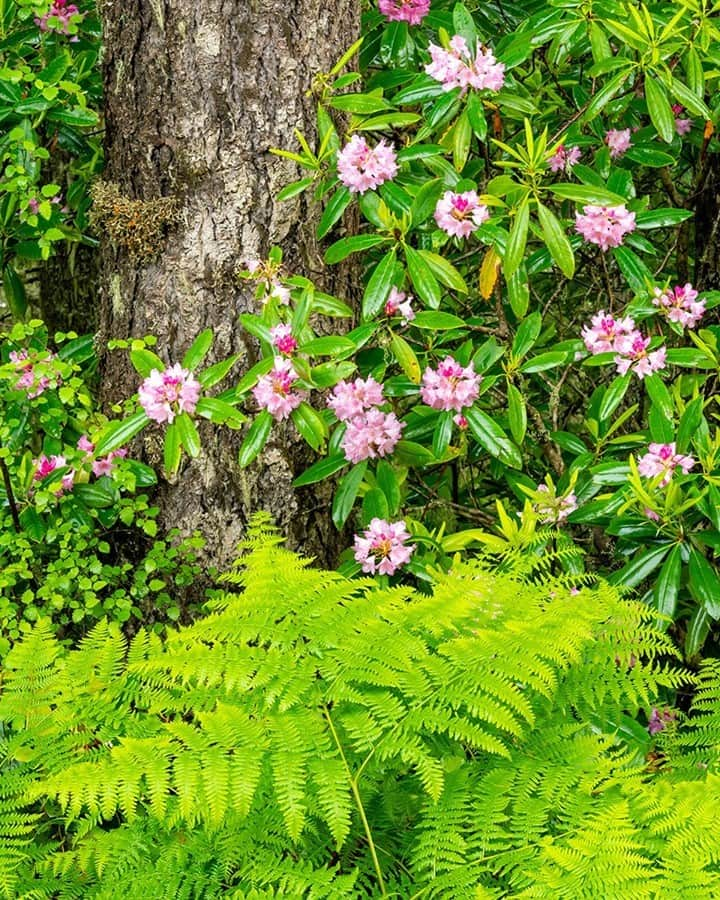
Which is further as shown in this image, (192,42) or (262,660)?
(192,42)

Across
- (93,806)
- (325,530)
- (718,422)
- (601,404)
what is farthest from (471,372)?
(93,806)

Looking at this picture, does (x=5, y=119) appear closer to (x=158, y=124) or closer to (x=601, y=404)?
(x=158, y=124)

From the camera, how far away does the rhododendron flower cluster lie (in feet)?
7.13

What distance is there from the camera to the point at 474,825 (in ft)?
5.03

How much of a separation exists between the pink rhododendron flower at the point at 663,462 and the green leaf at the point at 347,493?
0.58 m

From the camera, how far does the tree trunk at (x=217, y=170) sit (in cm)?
226

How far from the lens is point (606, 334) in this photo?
7.45 feet

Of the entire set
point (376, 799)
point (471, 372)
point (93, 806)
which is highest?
point (471, 372)

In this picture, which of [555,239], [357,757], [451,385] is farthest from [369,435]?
[357,757]

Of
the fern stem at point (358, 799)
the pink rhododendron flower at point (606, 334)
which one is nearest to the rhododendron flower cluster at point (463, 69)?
the pink rhododendron flower at point (606, 334)

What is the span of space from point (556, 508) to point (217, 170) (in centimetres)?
104

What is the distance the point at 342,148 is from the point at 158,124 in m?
0.41

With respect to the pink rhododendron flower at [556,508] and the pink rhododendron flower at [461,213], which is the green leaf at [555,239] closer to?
the pink rhododendron flower at [461,213]

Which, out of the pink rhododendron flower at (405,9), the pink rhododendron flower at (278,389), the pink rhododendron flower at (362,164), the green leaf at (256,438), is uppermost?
the pink rhododendron flower at (405,9)
